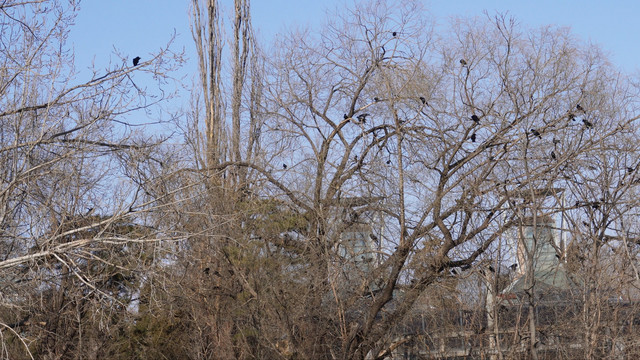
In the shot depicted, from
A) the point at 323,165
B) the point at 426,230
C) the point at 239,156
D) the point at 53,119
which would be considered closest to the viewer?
the point at 53,119

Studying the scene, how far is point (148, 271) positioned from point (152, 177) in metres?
1.83

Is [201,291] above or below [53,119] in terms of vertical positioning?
below

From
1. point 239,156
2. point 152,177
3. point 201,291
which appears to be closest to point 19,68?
point 152,177

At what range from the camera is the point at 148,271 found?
778 cm

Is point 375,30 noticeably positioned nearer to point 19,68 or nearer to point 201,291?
point 201,291

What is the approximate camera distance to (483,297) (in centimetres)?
1075

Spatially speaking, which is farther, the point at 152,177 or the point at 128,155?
the point at 152,177

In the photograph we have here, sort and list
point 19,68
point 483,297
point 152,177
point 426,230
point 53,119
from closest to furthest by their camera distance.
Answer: point 19,68 < point 53,119 < point 152,177 < point 483,297 < point 426,230

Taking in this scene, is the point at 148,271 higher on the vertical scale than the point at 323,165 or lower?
lower

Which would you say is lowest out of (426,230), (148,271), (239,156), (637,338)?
(637,338)

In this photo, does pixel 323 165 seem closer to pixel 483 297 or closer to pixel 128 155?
pixel 483 297

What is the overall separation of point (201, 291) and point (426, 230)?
13.2 feet

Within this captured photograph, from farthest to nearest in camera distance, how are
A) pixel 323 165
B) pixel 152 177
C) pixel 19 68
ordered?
1. pixel 323 165
2. pixel 152 177
3. pixel 19 68

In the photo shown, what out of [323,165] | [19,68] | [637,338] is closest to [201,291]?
[323,165]
